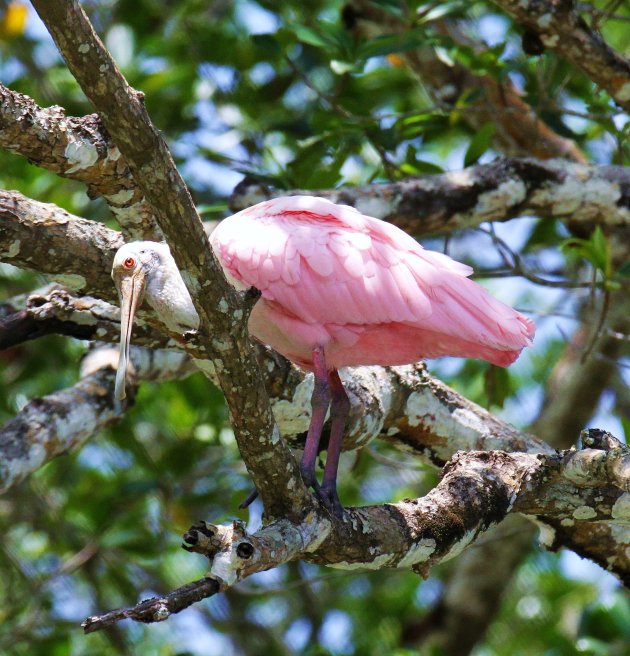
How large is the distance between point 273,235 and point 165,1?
4589 millimetres

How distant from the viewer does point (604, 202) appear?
5578 mm

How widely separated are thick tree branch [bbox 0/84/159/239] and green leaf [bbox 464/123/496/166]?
6.51ft

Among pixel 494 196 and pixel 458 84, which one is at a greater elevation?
pixel 458 84

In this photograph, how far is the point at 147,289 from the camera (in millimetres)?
4199

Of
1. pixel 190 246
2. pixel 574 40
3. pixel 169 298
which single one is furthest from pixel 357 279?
pixel 574 40

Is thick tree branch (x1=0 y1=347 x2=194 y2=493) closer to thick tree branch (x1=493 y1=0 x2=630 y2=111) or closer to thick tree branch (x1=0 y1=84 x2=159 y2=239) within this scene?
thick tree branch (x1=0 y1=84 x2=159 y2=239)

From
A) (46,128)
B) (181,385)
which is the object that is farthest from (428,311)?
(181,385)

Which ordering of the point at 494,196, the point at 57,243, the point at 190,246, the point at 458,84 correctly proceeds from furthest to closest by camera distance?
1. the point at 458,84
2. the point at 494,196
3. the point at 57,243
4. the point at 190,246

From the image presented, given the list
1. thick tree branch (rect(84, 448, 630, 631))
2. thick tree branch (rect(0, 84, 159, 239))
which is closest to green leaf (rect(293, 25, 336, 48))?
thick tree branch (rect(0, 84, 159, 239))

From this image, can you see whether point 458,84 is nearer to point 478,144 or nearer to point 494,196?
point 478,144

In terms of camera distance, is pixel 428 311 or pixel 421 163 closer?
pixel 428 311

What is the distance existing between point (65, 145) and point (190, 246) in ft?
3.58

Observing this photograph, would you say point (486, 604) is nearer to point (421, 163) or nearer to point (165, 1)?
point (421, 163)

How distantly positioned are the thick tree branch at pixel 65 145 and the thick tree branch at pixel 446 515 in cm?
145
